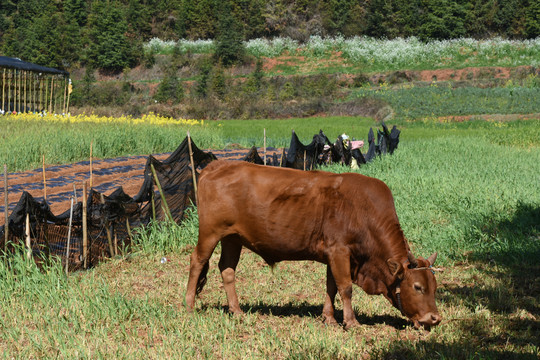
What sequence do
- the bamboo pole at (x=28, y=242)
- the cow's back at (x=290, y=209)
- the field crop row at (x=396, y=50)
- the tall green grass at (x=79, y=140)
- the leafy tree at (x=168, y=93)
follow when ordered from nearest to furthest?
the cow's back at (x=290, y=209)
the bamboo pole at (x=28, y=242)
the tall green grass at (x=79, y=140)
the leafy tree at (x=168, y=93)
the field crop row at (x=396, y=50)

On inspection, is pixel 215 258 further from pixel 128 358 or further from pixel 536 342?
pixel 536 342

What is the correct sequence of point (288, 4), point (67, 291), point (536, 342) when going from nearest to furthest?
point (536, 342) → point (67, 291) → point (288, 4)

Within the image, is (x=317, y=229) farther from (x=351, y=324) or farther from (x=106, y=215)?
(x=106, y=215)

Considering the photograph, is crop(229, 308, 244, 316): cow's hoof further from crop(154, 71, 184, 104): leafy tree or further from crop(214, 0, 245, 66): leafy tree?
crop(214, 0, 245, 66): leafy tree

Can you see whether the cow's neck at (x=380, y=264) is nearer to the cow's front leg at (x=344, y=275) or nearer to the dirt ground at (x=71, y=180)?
the cow's front leg at (x=344, y=275)

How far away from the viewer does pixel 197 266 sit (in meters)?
6.00

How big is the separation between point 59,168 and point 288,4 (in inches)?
2571

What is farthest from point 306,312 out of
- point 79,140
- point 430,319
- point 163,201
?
point 79,140

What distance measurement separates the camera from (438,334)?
5.35m

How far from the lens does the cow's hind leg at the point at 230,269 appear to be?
5.95m

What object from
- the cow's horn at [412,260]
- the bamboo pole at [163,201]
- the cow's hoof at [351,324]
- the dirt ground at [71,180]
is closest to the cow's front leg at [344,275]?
the cow's hoof at [351,324]

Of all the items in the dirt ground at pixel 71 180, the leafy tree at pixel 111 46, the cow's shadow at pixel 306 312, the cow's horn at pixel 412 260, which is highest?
the leafy tree at pixel 111 46

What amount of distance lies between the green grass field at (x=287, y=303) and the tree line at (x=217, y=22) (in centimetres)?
5338

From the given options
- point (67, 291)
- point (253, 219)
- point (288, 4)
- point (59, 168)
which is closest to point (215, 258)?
point (67, 291)
